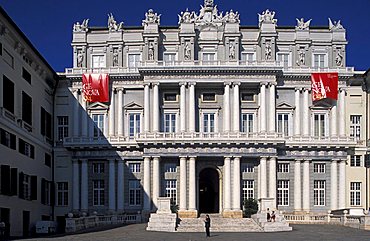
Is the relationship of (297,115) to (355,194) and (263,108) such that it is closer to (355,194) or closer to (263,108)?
(263,108)

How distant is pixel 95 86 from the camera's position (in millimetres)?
64000

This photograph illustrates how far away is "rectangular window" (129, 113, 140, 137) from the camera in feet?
213

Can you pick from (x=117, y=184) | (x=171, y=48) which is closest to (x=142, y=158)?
(x=117, y=184)

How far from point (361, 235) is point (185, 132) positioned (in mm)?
24276

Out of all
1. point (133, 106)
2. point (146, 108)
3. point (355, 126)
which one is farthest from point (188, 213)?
point (355, 126)

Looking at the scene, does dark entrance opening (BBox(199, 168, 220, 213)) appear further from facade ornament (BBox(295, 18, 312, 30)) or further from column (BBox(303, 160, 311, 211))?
facade ornament (BBox(295, 18, 312, 30))

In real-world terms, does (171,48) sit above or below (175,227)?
above

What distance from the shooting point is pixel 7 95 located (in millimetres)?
46062

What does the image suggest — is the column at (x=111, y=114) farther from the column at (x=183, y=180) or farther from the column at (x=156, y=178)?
the column at (x=183, y=180)

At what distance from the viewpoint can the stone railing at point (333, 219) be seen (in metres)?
48.3

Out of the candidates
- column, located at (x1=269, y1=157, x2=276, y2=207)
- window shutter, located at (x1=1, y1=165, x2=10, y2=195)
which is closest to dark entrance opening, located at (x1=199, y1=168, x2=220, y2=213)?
column, located at (x1=269, y1=157, x2=276, y2=207)

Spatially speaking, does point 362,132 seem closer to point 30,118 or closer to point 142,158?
point 142,158

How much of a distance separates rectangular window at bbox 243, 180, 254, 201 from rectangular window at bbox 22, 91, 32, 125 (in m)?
22.6

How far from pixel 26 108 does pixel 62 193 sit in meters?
15.0
